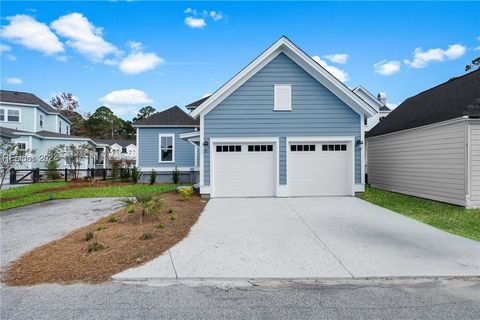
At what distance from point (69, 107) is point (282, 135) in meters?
49.7

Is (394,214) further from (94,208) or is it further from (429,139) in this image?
(94,208)

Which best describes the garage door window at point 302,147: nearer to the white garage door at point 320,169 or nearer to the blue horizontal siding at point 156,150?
the white garage door at point 320,169

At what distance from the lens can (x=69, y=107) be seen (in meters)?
46.8

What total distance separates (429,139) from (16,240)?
13.6m

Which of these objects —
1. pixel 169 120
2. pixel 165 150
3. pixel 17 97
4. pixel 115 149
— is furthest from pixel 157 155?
pixel 115 149

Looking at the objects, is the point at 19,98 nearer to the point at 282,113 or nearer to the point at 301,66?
the point at 282,113

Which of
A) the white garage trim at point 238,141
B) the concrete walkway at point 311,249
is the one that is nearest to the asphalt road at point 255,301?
the concrete walkway at point 311,249

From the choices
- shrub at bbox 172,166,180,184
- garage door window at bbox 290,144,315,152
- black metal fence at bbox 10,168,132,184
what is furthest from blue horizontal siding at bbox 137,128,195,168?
garage door window at bbox 290,144,315,152

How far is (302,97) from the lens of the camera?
10703 millimetres

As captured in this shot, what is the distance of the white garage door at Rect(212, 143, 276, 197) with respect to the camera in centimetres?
1073

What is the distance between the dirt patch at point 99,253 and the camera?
12.6ft

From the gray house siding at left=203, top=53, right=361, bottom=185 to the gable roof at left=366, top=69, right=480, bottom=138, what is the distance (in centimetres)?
287

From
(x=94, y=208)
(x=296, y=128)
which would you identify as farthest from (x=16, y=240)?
(x=296, y=128)

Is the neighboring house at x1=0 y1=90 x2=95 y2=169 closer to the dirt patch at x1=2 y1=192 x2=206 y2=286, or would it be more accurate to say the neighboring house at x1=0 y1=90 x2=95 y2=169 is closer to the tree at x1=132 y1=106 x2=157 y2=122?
the dirt patch at x1=2 y1=192 x2=206 y2=286
